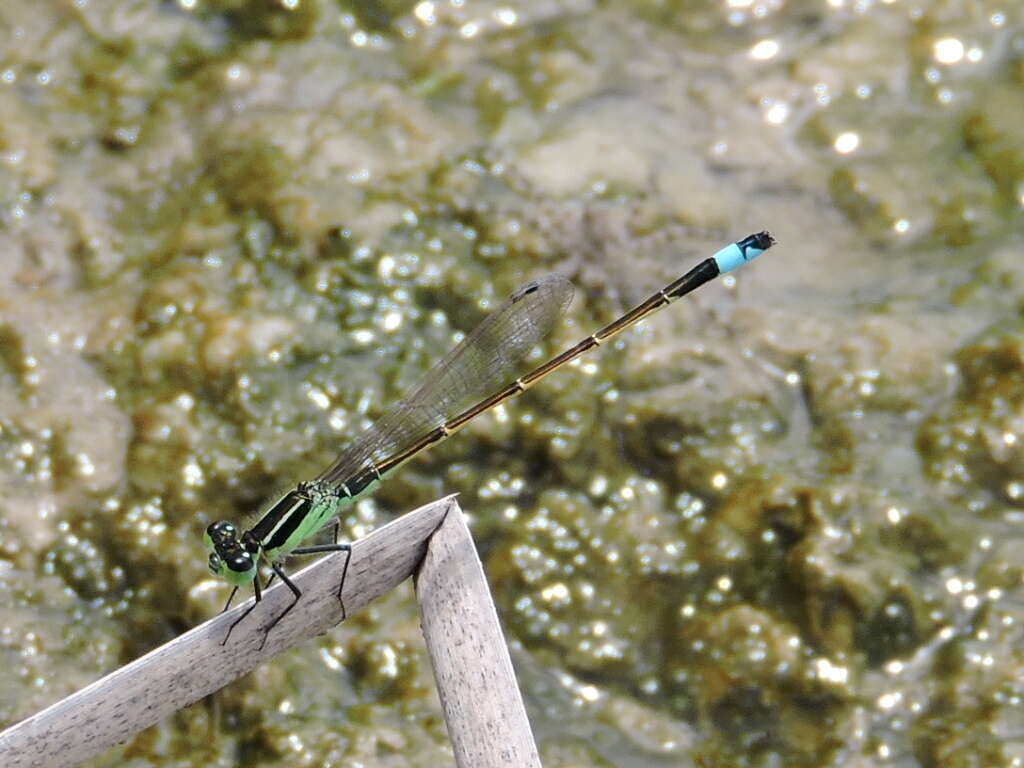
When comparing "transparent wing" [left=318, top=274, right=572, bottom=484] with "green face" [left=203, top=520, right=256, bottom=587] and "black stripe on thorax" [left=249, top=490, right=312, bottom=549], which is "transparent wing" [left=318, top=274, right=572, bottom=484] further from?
"green face" [left=203, top=520, right=256, bottom=587]

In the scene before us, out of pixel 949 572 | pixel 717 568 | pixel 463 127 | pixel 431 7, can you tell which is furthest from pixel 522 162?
pixel 949 572

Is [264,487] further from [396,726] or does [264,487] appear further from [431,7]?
[431,7]

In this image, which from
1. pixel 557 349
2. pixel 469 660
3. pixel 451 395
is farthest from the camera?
→ pixel 557 349

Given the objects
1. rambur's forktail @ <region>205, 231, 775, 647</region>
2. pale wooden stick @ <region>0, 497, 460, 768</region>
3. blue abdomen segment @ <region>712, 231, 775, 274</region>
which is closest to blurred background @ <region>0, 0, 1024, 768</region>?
rambur's forktail @ <region>205, 231, 775, 647</region>

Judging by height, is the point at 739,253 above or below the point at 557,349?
above

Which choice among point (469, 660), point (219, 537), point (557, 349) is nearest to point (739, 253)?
point (557, 349)

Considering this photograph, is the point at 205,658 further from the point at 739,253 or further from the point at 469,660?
the point at 739,253

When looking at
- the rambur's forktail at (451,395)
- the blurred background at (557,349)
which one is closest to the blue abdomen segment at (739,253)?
the rambur's forktail at (451,395)
